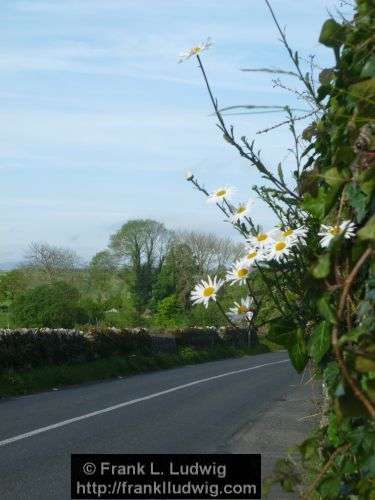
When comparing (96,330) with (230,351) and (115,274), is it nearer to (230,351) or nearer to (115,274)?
(230,351)

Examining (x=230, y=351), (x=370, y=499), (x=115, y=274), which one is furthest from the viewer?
(x=115, y=274)

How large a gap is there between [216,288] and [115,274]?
63948mm

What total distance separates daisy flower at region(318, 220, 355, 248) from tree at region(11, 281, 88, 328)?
134 feet

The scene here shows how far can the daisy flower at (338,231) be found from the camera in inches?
68.8

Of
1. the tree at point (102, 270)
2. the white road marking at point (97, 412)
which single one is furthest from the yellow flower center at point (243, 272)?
the tree at point (102, 270)

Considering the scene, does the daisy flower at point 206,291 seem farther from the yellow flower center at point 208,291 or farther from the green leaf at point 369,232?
the green leaf at point 369,232

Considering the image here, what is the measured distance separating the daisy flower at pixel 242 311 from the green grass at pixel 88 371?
11.6 meters

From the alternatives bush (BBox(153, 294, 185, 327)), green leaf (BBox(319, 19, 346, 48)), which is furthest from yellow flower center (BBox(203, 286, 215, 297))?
bush (BBox(153, 294, 185, 327))

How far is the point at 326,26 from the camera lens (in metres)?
1.89

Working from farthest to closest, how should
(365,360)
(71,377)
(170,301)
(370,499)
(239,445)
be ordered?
(170,301) → (71,377) → (239,445) → (370,499) → (365,360)

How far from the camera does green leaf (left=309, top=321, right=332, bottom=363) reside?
74.6 inches

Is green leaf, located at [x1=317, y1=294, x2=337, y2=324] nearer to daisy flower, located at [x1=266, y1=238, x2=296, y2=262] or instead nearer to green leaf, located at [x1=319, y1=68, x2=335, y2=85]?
daisy flower, located at [x1=266, y1=238, x2=296, y2=262]

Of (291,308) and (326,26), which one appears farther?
(291,308)

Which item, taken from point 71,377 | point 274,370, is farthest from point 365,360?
point 274,370
